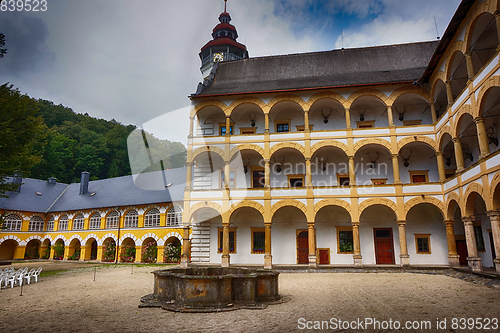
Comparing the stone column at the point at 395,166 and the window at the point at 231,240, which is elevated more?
the stone column at the point at 395,166

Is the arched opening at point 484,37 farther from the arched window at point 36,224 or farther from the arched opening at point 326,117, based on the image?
the arched window at point 36,224

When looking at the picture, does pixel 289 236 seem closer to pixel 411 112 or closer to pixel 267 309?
pixel 411 112

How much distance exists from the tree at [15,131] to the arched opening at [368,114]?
19.7 meters

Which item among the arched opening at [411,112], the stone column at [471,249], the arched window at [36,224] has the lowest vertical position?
the stone column at [471,249]

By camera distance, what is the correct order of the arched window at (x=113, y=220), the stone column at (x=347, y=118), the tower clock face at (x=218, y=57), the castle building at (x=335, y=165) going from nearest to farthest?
the castle building at (x=335, y=165)
the stone column at (x=347, y=118)
the arched window at (x=113, y=220)
the tower clock face at (x=218, y=57)

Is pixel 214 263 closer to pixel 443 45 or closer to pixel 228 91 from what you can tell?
pixel 228 91

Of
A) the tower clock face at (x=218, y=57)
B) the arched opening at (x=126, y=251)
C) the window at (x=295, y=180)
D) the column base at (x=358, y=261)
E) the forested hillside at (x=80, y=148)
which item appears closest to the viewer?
the column base at (x=358, y=261)

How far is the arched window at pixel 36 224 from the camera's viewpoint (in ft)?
117

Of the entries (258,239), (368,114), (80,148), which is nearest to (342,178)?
(368,114)

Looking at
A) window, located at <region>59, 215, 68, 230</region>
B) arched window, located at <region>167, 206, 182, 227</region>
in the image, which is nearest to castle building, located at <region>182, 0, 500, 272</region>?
arched window, located at <region>167, 206, 182, 227</region>

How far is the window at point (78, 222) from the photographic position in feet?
113

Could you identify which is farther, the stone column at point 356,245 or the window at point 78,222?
the window at point 78,222

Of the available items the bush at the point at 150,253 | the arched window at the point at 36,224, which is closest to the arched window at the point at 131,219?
the bush at the point at 150,253

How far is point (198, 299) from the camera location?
29.3 ft
